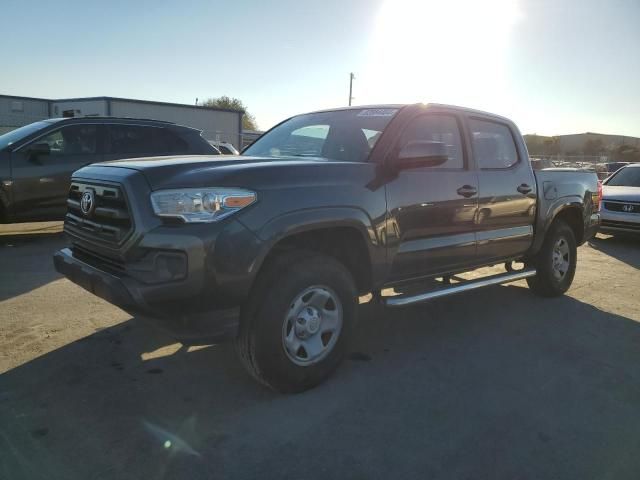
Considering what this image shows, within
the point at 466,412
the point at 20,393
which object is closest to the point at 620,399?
the point at 466,412

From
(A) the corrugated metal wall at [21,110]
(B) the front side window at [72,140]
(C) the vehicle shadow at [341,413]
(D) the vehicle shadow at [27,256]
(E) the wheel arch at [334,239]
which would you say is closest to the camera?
(C) the vehicle shadow at [341,413]

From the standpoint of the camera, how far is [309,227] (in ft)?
9.93

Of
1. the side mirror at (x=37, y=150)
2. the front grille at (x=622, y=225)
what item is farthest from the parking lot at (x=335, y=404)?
the front grille at (x=622, y=225)

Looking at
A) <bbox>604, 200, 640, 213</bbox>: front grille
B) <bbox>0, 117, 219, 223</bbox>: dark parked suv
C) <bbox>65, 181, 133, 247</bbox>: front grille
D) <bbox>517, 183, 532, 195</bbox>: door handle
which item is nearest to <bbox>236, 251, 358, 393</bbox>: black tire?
<bbox>65, 181, 133, 247</bbox>: front grille

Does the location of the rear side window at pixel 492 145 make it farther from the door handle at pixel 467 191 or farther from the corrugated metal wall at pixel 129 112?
the corrugated metal wall at pixel 129 112

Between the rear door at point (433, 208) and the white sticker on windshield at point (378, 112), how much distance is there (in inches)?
7.2

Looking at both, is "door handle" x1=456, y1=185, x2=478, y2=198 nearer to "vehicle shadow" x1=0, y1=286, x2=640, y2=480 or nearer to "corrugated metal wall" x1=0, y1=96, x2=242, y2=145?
"vehicle shadow" x1=0, y1=286, x2=640, y2=480

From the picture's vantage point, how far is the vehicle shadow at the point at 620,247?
845cm

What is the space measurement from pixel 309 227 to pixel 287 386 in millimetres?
1000

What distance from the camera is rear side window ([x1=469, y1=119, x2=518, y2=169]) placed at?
4547 millimetres

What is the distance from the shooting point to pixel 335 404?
121 inches

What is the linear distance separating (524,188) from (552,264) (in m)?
1.15

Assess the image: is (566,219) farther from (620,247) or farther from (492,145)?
(620,247)

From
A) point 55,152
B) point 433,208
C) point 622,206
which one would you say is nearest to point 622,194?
point 622,206
